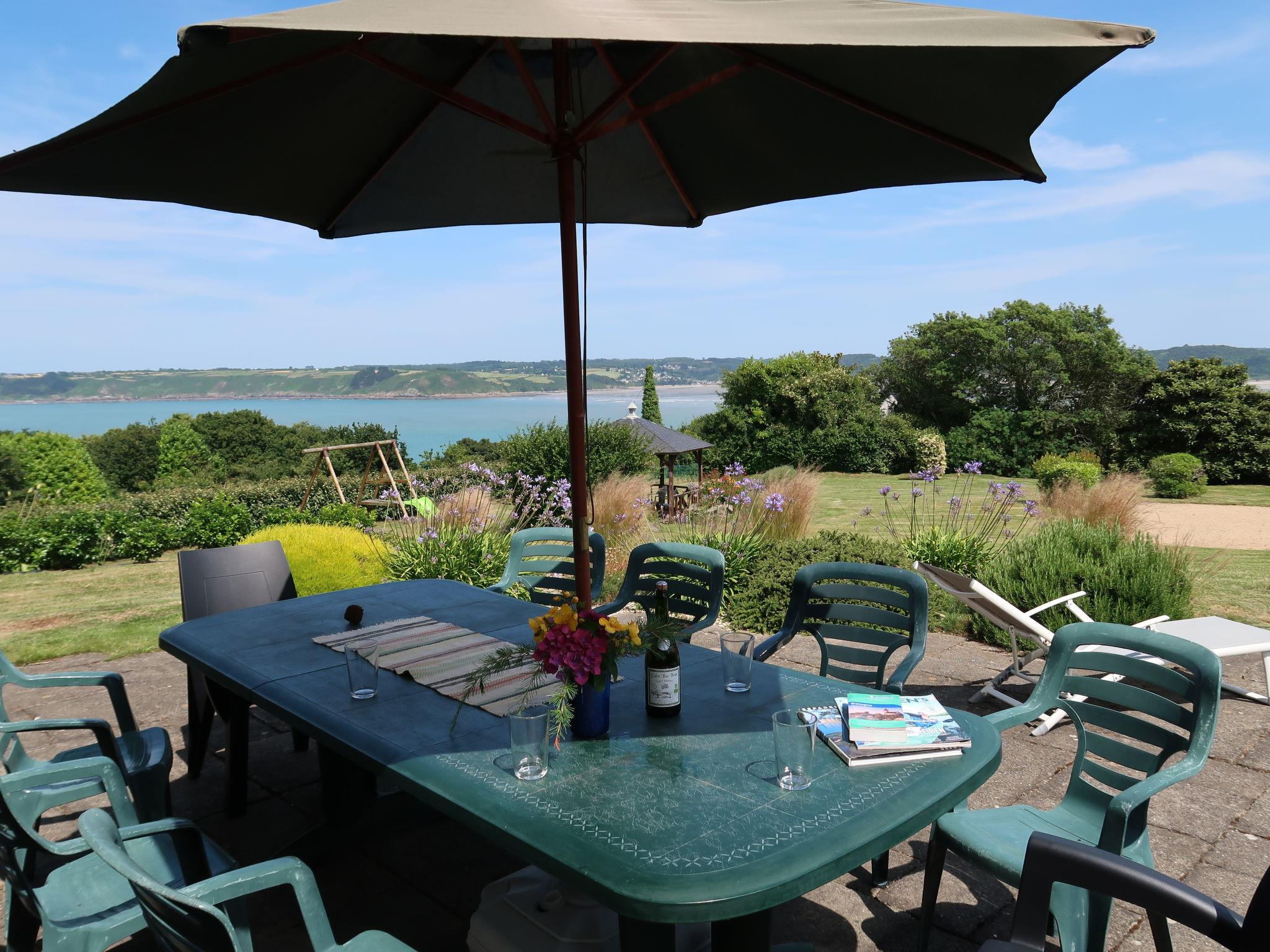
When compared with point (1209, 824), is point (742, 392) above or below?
above

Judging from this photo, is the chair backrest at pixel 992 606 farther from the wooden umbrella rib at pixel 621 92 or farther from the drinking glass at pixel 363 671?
the drinking glass at pixel 363 671

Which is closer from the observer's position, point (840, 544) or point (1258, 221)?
point (840, 544)

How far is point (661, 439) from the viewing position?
49.1 ft

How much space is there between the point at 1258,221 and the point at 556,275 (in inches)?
1044

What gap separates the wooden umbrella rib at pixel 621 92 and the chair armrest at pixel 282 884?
2041 millimetres

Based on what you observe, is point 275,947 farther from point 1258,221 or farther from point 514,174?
point 1258,221

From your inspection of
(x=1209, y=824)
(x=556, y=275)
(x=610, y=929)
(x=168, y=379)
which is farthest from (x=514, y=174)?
(x=168, y=379)

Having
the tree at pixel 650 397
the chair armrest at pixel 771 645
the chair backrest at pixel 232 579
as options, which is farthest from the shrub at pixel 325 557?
the tree at pixel 650 397

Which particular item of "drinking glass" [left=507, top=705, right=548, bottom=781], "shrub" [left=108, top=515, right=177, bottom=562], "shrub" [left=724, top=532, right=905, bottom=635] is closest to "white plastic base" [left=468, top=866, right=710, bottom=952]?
"drinking glass" [left=507, top=705, right=548, bottom=781]

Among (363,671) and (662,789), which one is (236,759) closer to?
(363,671)

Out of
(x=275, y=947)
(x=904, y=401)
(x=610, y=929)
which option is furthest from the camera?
(x=904, y=401)

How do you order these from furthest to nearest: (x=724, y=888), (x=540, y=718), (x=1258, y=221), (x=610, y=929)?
(x=1258, y=221)
(x=610, y=929)
(x=540, y=718)
(x=724, y=888)

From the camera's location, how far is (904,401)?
29.1m

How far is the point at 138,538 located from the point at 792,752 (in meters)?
10.7
